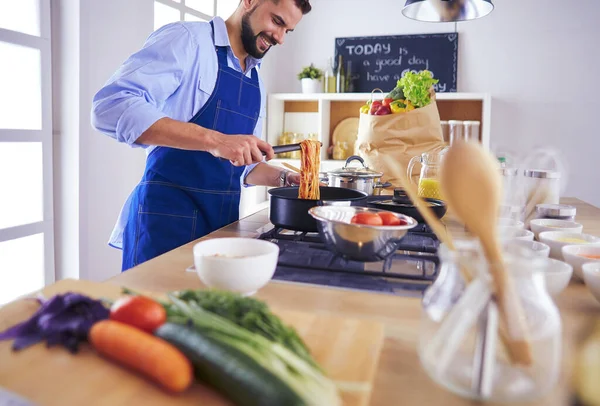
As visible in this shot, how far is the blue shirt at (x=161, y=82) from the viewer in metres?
1.34

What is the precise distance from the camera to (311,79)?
13.5 feet

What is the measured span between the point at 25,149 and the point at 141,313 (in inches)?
73.6

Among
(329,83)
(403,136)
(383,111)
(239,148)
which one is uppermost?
(329,83)

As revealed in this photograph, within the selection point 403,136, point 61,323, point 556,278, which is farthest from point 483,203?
point 403,136

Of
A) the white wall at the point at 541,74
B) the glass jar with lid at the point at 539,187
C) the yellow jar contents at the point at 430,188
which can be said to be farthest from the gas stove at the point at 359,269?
the white wall at the point at 541,74

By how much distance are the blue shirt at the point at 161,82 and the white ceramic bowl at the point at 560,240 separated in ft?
3.36

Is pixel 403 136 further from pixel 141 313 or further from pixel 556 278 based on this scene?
pixel 141 313

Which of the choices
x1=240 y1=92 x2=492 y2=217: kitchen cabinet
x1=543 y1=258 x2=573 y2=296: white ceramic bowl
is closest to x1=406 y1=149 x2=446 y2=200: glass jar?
x1=543 y1=258 x2=573 y2=296: white ceramic bowl

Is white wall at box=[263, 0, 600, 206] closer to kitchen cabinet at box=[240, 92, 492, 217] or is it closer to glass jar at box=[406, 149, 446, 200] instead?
kitchen cabinet at box=[240, 92, 492, 217]

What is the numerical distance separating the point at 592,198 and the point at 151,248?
11.7 feet

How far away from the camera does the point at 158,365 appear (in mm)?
488

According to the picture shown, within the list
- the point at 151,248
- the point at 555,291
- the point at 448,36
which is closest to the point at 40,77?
the point at 151,248

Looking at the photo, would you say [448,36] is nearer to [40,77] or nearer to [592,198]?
→ [592,198]

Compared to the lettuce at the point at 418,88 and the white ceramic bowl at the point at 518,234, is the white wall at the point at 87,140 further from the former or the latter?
the white ceramic bowl at the point at 518,234
